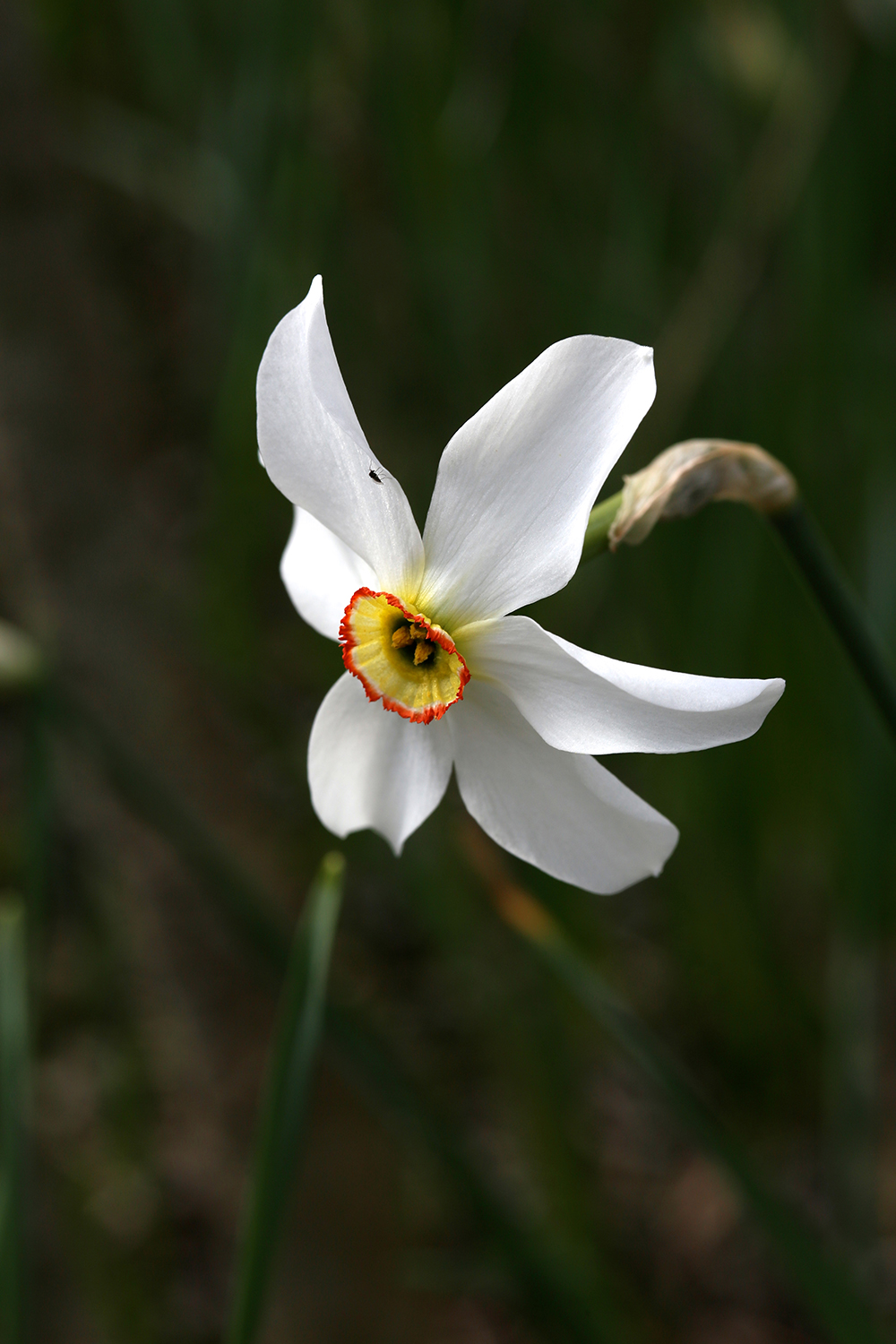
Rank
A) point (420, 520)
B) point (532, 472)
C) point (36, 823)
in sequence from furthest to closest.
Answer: point (420, 520), point (36, 823), point (532, 472)

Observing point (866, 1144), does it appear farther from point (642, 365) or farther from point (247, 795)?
point (642, 365)

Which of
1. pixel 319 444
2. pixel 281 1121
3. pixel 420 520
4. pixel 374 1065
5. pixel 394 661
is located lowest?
pixel 374 1065

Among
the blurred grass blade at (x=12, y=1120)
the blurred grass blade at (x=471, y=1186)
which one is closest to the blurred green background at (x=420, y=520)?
the blurred grass blade at (x=471, y=1186)

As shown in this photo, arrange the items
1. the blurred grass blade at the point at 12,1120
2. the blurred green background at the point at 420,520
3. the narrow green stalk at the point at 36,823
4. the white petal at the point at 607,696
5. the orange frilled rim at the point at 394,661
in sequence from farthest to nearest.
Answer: the blurred green background at the point at 420,520 < the narrow green stalk at the point at 36,823 < the blurred grass blade at the point at 12,1120 < the orange frilled rim at the point at 394,661 < the white petal at the point at 607,696

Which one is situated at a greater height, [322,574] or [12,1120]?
[322,574]

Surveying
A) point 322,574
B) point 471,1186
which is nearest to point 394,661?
point 322,574

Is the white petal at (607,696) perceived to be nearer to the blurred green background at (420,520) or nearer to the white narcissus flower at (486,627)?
the white narcissus flower at (486,627)

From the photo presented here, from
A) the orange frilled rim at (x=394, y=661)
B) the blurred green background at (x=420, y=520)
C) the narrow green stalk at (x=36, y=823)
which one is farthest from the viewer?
the blurred green background at (x=420, y=520)

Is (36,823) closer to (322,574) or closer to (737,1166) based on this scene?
(322,574)
